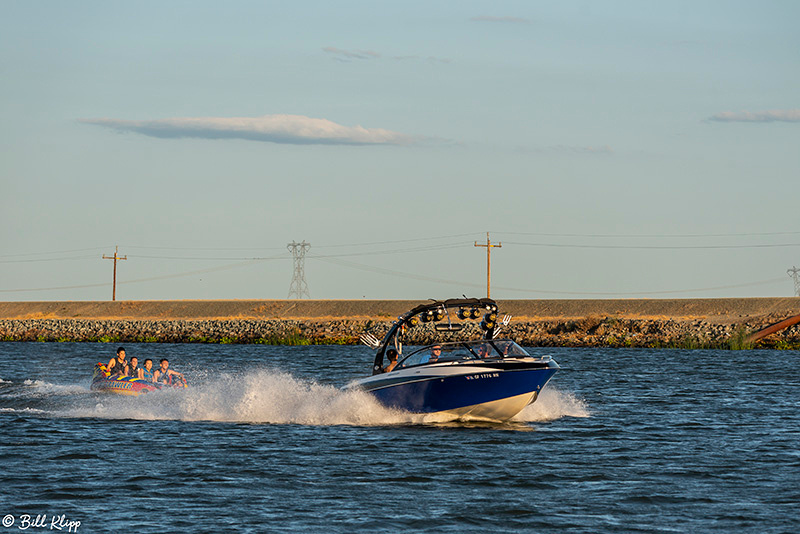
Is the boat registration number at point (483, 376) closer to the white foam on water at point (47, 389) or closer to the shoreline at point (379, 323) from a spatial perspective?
the white foam on water at point (47, 389)

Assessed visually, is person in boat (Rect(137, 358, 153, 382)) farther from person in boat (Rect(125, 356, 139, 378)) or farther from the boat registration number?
the boat registration number

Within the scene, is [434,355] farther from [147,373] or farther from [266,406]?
[147,373]

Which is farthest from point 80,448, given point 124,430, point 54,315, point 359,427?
point 54,315

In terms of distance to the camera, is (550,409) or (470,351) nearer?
(470,351)

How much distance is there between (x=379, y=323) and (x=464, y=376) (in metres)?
59.5

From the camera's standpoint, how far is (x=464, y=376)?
951 inches

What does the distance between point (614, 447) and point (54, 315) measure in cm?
12421

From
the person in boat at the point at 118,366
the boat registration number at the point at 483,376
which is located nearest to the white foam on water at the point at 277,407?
the person in boat at the point at 118,366

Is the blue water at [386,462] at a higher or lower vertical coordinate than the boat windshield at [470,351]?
lower

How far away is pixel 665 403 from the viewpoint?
31422 mm

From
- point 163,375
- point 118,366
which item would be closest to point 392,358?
point 163,375

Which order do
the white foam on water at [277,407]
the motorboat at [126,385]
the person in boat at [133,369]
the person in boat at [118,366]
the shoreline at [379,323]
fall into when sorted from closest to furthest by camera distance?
the white foam on water at [277,407] < the motorboat at [126,385] < the person in boat at [133,369] < the person in boat at [118,366] < the shoreline at [379,323]

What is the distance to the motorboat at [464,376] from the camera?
2408 centimetres

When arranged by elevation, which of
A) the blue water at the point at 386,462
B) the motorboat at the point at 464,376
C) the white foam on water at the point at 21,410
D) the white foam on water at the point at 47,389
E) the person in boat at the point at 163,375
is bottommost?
the white foam on water at the point at 21,410
